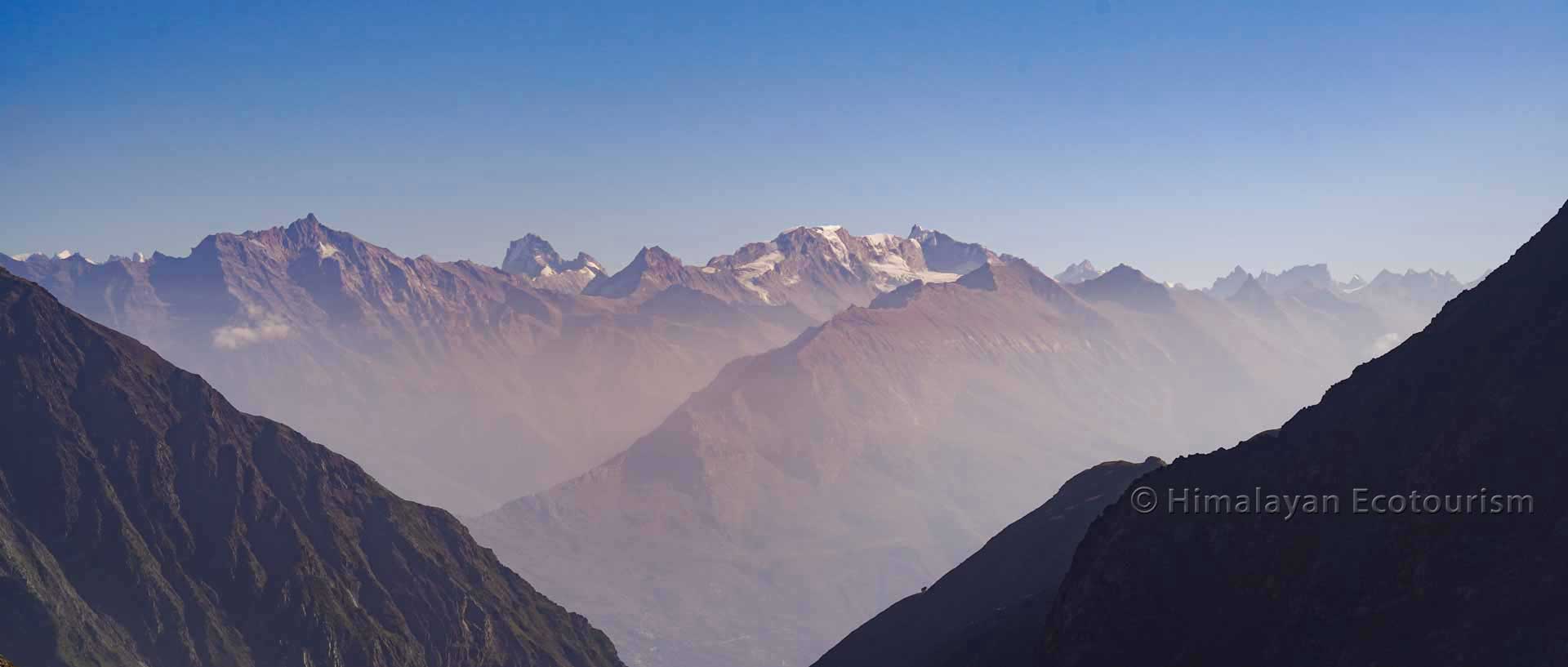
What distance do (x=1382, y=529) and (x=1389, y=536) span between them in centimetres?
156

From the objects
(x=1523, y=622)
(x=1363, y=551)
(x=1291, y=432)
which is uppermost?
(x=1291, y=432)

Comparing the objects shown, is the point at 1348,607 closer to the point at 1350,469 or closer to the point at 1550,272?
the point at 1350,469

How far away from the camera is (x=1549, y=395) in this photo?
97.3 m

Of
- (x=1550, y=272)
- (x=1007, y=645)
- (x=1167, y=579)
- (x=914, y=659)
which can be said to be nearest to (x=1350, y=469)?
(x=1167, y=579)

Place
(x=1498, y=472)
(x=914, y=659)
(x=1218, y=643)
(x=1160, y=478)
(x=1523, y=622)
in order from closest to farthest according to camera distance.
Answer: (x=1523, y=622) < (x=1498, y=472) < (x=1218, y=643) < (x=1160, y=478) < (x=914, y=659)

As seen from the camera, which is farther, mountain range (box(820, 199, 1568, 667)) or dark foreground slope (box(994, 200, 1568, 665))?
mountain range (box(820, 199, 1568, 667))

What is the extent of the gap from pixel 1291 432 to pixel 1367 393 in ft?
34.4

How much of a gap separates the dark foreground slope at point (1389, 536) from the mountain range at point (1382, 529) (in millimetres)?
184

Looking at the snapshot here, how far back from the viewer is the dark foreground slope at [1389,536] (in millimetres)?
89062

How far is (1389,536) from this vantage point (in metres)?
100

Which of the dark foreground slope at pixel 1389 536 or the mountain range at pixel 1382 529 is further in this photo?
the mountain range at pixel 1382 529

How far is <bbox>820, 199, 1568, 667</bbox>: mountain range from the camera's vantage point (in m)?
89.6

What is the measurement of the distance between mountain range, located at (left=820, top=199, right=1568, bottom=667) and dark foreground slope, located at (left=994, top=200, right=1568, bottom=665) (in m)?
0.18

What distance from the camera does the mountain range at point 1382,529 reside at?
294 feet
